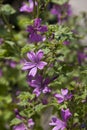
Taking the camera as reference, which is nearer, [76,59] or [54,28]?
[54,28]

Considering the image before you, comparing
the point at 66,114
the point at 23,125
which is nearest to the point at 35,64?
the point at 66,114

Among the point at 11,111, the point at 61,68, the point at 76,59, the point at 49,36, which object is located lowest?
the point at 11,111

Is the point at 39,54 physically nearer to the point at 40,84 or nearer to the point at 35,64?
the point at 35,64

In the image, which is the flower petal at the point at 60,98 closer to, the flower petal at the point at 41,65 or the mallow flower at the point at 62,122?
the mallow flower at the point at 62,122

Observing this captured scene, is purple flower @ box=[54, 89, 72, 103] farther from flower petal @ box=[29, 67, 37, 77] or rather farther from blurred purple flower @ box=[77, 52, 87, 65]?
blurred purple flower @ box=[77, 52, 87, 65]

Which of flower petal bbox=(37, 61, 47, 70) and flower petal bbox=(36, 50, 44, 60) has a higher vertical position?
flower petal bbox=(36, 50, 44, 60)

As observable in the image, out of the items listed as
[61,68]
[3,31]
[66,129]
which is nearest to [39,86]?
[61,68]

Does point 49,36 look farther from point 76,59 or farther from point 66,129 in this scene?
point 76,59

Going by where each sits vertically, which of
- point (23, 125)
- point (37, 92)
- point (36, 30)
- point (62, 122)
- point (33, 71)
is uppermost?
point (36, 30)

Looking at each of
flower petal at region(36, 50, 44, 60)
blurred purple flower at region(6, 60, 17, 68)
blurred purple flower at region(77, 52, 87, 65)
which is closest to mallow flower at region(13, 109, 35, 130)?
flower petal at region(36, 50, 44, 60)

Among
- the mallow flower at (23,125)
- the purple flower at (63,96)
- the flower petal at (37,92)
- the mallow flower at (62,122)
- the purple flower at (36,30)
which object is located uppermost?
the purple flower at (36,30)

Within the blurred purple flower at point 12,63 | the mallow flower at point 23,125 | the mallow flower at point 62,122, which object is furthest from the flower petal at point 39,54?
the blurred purple flower at point 12,63
